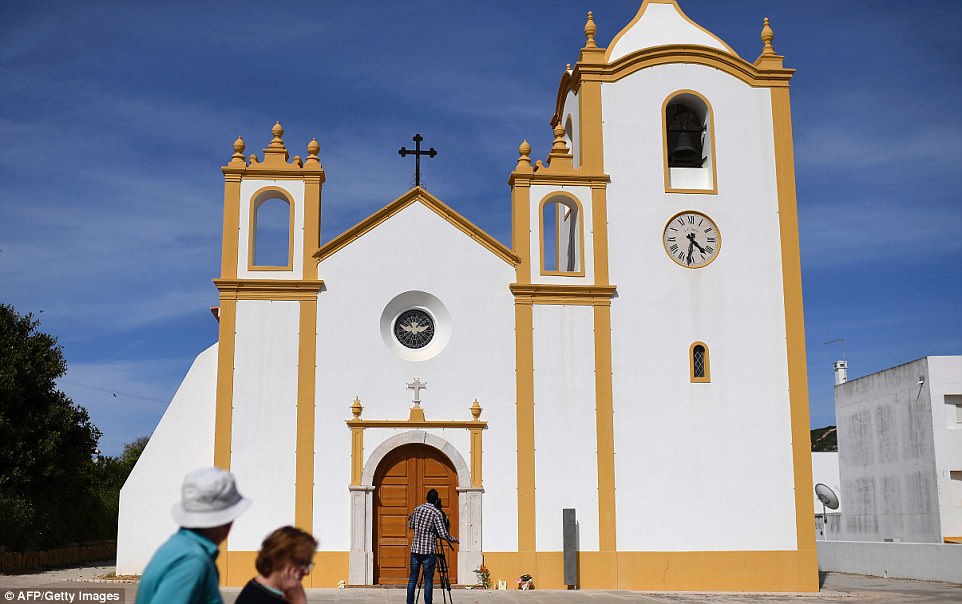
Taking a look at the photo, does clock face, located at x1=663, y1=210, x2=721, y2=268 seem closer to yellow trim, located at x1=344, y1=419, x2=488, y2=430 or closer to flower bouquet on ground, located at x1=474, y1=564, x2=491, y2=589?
yellow trim, located at x1=344, y1=419, x2=488, y2=430

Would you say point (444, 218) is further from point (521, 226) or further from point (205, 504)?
point (205, 504)

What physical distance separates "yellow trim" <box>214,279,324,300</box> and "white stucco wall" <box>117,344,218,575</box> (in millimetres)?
1486

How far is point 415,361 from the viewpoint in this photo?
716 inches

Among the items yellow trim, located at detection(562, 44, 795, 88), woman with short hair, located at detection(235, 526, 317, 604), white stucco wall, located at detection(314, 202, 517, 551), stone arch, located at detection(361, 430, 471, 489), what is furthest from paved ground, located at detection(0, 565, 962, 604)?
woman with short hair, located at detection(235, 526, 317, 604)

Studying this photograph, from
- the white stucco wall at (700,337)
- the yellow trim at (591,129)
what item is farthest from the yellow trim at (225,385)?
the yellow trim at (591,129)

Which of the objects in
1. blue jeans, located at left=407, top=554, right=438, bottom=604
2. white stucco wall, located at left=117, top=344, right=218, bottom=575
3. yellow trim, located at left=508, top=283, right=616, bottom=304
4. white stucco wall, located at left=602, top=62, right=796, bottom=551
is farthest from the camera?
yellow trim, located at left=508, top=283, right=616, bottom=304

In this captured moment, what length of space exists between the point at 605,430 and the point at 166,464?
7.91 m

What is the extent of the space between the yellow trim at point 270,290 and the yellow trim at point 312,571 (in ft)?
14.7

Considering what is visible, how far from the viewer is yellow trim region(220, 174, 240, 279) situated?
18344 millimetres

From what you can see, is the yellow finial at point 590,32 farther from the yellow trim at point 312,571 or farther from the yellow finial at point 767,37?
the yellow trim at point 312,571

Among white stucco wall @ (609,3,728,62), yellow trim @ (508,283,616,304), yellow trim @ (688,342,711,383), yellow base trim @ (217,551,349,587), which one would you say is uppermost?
white stucco wall @ (609,3,728,62)

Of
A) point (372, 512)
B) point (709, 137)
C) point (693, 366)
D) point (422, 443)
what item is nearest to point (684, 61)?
point (709, 137)

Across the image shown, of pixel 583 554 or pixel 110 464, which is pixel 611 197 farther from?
pixel 110 464

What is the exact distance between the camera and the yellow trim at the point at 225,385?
57.7ft
